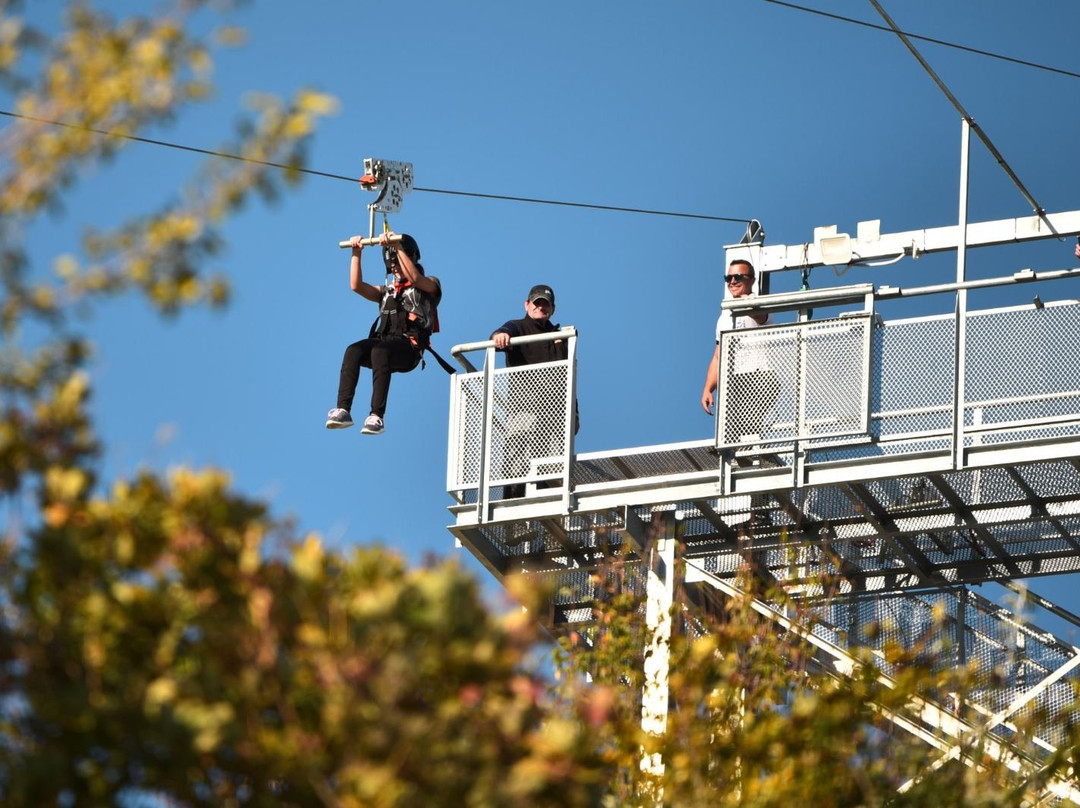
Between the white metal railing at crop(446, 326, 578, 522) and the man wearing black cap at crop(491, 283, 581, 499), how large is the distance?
19 millimetres

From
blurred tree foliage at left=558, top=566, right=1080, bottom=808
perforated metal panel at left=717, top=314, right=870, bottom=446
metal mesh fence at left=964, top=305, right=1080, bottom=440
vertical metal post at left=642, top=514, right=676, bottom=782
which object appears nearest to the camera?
blurred tree foliage at left=558, top=566, right=1080, bottom=808

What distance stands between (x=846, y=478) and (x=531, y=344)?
10.0ft

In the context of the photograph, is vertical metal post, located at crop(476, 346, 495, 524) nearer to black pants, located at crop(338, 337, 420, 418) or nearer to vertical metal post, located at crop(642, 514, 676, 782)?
black pants, located at crop(338, 337, 420, 418)

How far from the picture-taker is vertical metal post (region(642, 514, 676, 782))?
48.3 ft

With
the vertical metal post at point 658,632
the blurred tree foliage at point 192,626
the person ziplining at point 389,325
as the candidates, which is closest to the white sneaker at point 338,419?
the person ziplining at point 389,325

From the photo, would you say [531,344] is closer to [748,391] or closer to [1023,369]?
[748,391]

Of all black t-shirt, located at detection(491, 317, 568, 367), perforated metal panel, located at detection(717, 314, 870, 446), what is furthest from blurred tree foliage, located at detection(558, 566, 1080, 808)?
black t-shirt, located at detection(491, 317, 568, 367)

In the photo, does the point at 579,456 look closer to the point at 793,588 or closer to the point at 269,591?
the point at 793,588

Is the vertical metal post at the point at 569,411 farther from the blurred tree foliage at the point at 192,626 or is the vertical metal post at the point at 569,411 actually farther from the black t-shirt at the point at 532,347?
the blurred tree foliage at the point at 192,626

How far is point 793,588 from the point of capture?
54.4 feet

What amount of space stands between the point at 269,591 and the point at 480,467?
10643 mm

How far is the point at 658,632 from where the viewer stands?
1595 centimetres

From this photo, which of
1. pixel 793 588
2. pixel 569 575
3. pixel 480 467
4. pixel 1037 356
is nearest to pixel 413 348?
pixel 480 467

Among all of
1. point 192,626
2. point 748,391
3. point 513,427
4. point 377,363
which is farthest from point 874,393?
point 192,626
